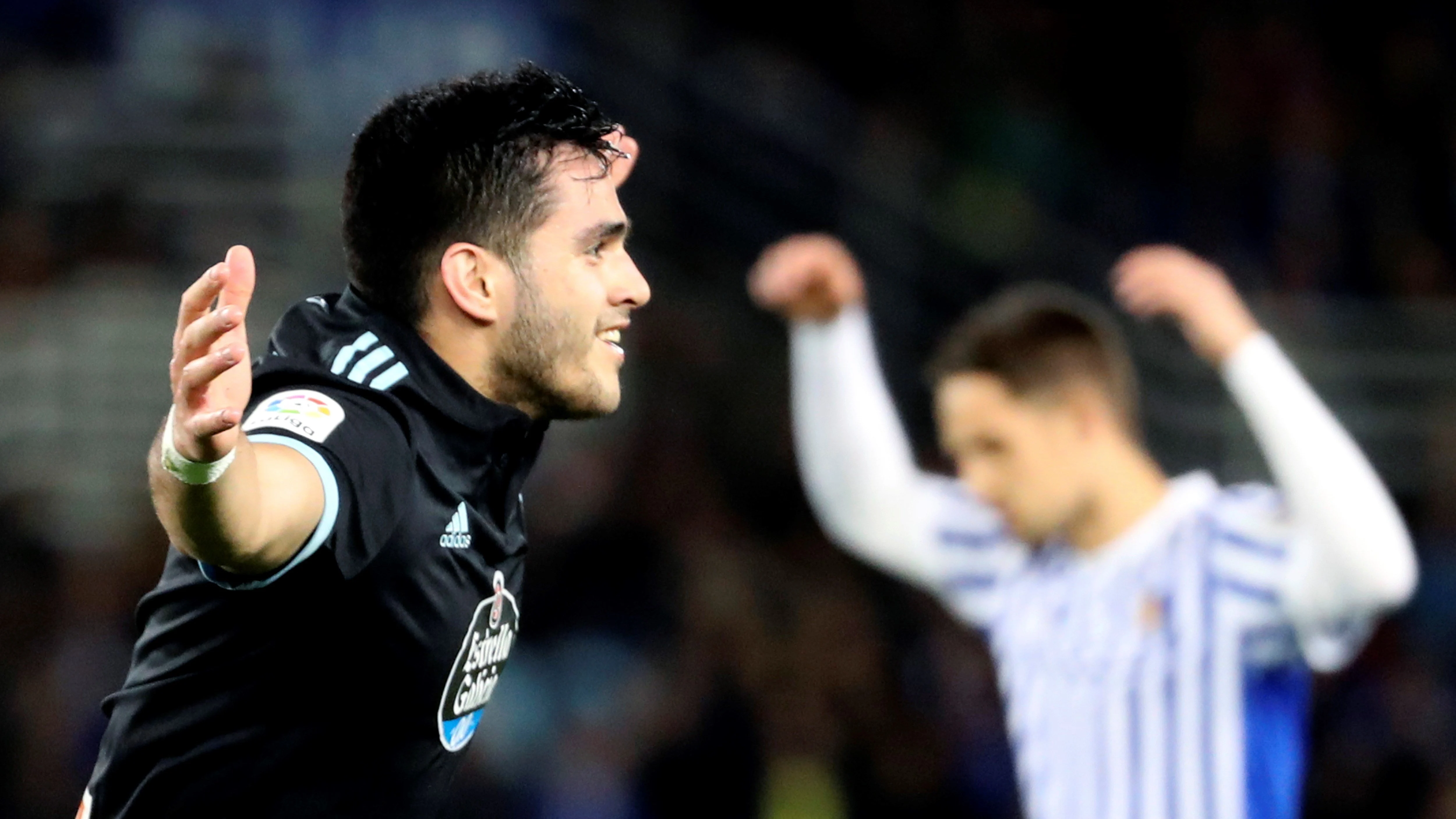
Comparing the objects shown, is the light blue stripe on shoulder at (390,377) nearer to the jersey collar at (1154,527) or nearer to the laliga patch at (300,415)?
the laliga patch at (300,415)

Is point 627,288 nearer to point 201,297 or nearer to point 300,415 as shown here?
point 300,415

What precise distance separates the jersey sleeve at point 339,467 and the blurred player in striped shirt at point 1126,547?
165cm

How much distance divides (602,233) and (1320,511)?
1392mm

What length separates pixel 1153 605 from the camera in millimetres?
3508

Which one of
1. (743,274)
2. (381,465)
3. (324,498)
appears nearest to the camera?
(324,498)

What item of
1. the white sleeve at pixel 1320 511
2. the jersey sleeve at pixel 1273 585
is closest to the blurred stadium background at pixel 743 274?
the jersey sleeve at pixel 1273 585

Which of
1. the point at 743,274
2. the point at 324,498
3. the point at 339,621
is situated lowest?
the point at 743,274

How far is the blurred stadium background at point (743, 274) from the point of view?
654 cm

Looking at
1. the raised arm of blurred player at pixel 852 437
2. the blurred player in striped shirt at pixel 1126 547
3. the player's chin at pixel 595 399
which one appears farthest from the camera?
the raised arm of blurred player at pixel 852 437

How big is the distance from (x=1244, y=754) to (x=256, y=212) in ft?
18.5

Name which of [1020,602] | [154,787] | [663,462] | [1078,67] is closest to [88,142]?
[663,462]

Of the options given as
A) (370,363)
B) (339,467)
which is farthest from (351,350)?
(339,467)

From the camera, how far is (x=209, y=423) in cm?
195

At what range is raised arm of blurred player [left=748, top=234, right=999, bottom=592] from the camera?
3.94 meters
